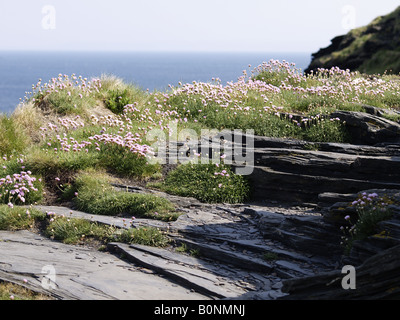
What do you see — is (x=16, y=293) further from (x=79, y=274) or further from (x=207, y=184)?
(x=207, y=184)

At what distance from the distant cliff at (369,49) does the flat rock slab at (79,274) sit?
2967 centimetres

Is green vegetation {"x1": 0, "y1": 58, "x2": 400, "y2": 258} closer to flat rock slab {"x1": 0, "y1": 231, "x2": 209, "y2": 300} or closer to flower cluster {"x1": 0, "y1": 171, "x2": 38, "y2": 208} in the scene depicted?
flower cluster {"x1": 0, "y1": 171, "x2": 38, "y2": 208}

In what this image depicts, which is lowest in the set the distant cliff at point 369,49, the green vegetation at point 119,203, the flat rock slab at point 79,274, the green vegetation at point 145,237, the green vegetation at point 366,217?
the flat rock slab at point 79,274

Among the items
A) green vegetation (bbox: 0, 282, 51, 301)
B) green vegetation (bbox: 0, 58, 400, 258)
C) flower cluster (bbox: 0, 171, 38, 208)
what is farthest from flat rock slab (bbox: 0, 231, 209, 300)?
flower cluster (bbox: 0, 171, 38, 208)

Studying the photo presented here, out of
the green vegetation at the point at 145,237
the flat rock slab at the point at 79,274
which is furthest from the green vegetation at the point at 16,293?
the green vegetation at the point at 145,237

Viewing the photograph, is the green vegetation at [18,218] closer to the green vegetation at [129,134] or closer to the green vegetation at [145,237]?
the green vegetation at [129,134]

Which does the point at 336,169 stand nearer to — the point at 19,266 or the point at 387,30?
the point at 19,266

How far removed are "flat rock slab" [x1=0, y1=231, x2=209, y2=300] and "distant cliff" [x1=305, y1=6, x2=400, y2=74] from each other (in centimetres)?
2967

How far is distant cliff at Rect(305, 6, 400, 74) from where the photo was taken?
35.7m

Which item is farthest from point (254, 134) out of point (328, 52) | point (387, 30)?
point (328, 52)

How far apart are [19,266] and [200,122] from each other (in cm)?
728

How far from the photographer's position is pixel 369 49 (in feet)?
127

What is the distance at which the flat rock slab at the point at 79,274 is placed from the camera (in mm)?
6363
